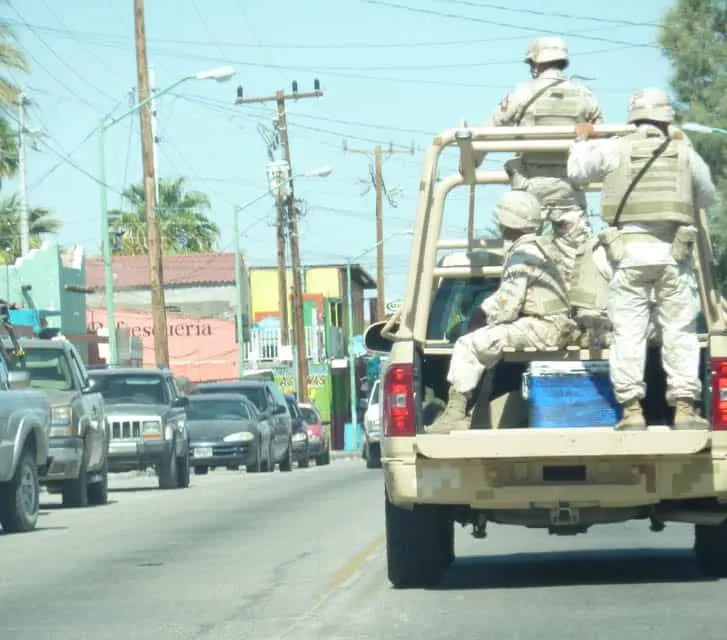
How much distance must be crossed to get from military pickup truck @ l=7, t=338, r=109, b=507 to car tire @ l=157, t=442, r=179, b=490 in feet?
13.5

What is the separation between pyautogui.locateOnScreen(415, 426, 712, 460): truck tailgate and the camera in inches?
390

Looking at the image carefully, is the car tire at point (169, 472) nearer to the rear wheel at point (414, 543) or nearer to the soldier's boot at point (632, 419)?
the rear wheel at point (414, 543)

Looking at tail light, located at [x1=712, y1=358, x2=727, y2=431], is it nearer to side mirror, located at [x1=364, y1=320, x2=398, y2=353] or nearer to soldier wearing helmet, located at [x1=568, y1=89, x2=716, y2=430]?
soldier wearing helmet, located at [x1=568, y1=89, x2=716, y2=430]

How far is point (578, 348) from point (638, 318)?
642 millimetres

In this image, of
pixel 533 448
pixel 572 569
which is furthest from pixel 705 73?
pixel 533 448

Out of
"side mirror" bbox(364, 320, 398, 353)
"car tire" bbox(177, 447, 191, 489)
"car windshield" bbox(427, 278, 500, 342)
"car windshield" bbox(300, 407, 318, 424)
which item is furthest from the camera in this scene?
"car windshield" bbox(300, 407, 318, 424)

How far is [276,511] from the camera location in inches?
779

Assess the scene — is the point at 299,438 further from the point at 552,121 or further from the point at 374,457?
the point at 552,121

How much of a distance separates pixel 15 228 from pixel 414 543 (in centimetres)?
5313

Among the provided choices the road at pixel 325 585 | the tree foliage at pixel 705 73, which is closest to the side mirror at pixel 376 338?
the road at pixel 325 585

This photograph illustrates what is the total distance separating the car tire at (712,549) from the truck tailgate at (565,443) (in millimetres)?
1274

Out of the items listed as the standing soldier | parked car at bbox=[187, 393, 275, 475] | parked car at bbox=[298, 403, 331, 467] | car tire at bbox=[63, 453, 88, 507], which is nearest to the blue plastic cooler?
the standing soldier

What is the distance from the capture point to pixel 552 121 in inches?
444

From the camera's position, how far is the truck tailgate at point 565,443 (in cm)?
990
